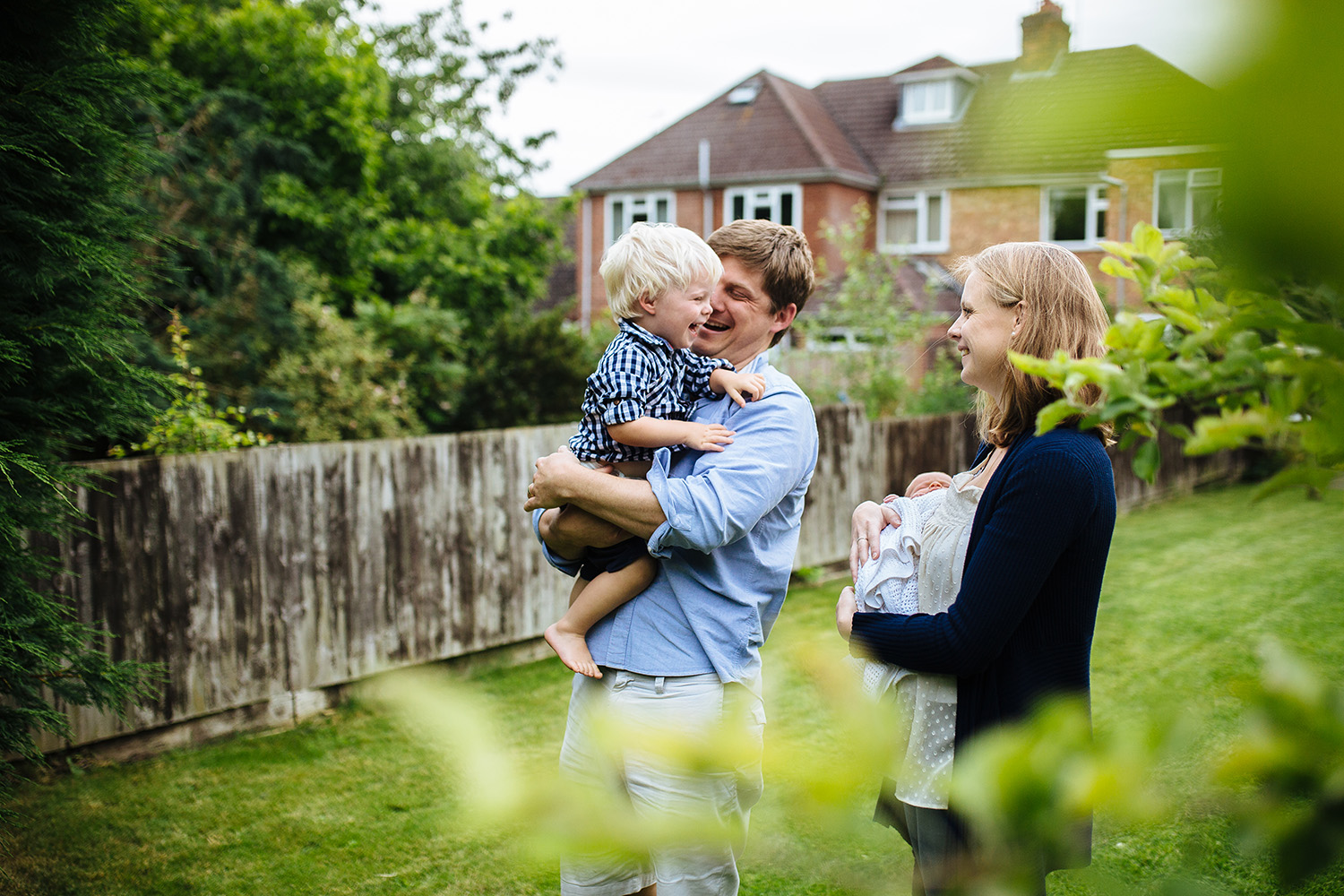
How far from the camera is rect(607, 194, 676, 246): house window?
25422 mm

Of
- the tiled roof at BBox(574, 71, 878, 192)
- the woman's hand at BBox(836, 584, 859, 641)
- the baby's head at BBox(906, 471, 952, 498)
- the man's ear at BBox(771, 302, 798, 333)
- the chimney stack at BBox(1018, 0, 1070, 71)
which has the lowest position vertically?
the woman's hand at BBox(836, 584, 859, 641)

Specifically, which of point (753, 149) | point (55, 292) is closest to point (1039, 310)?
point (55, 292)

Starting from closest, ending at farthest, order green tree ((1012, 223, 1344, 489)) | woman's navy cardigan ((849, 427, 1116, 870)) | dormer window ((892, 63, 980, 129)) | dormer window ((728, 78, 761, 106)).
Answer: green tree ((1012, 223, 1344, 489)), woman's navy cardigan ((849, 427, 1116, 870)), dormer window ((892, 63, 980, 129)), dormer window ((728, 78, 761, 106))

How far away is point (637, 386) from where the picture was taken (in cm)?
252

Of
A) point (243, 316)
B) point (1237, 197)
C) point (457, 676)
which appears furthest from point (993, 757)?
point (243, 316)

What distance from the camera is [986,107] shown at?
1.97 ft

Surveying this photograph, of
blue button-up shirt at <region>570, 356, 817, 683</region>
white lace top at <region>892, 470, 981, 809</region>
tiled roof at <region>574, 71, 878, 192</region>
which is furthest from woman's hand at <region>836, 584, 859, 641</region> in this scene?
tiled roof at <region>574, 71, 878, 192</region>

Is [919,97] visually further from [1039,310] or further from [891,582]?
[891,582]

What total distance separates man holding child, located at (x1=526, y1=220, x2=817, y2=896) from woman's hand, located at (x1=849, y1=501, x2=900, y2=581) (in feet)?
0.75

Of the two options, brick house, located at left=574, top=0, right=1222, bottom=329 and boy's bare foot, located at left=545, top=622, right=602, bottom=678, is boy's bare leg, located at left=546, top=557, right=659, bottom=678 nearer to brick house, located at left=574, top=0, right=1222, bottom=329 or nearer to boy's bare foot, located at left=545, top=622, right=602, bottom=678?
boy's bare foot, located at left=545, top=622, right=602, bottom=678

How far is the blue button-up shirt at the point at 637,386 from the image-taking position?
252cm

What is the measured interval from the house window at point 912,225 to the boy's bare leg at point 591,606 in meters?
19.5

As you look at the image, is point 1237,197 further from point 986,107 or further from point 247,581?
point 247,581

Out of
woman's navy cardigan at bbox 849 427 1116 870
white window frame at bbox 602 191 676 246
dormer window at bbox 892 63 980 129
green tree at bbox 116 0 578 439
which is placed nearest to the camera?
woman's navy cardigan at bbox 849 427 1116 870
